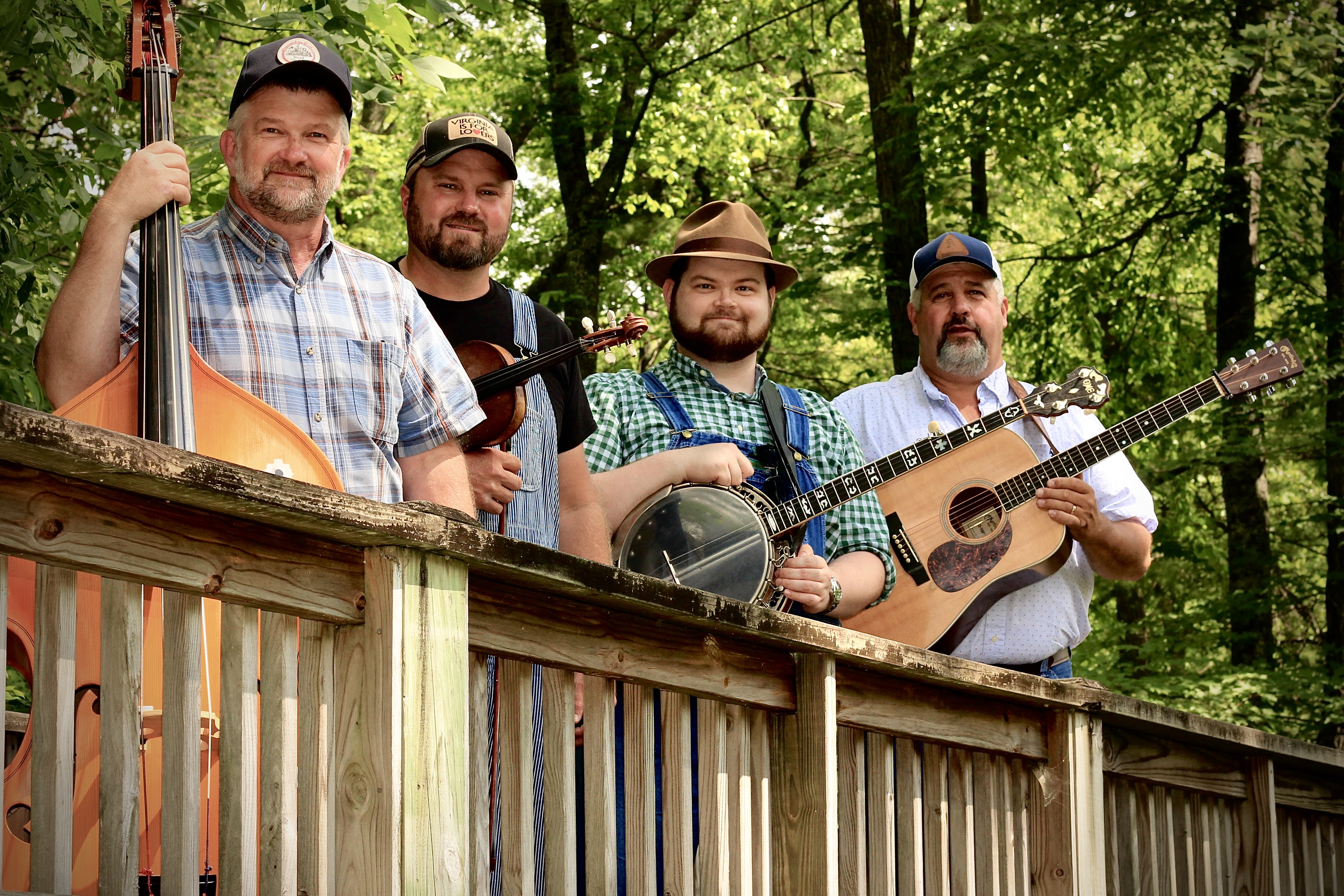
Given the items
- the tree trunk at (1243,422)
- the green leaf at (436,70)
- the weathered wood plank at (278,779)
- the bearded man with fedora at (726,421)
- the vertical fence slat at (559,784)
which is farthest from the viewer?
the tree trunk at (1243,422)

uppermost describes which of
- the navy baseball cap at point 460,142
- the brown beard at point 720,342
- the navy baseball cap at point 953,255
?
the navy baseball cap at point 953,255

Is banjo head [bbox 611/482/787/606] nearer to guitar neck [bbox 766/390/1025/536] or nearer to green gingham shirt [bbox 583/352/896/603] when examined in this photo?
guitar neck [bbox 766/390/1025/536]

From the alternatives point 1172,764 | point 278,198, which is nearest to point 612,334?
point 278,198

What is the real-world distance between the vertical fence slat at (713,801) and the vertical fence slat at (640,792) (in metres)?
0.13

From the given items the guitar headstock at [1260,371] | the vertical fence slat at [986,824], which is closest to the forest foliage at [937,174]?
the vertical fence slat at [986,824]

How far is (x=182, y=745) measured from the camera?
6.15ft

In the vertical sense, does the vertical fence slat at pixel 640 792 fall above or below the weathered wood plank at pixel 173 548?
below

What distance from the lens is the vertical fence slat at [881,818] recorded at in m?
3.32

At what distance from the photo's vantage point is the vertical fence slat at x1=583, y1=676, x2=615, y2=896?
2.50 metres

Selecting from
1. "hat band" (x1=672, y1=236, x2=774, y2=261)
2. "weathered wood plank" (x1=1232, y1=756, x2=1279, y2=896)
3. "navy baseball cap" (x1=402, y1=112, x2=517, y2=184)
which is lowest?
"weathered wood plank" (x1=1232, y1=756, x2=1279, y2=896)

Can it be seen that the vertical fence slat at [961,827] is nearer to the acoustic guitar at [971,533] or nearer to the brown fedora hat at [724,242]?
the acoustic guitar at [971,533]

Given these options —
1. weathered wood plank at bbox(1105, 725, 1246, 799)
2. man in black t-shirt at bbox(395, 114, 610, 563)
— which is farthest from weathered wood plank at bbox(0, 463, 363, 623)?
weathered wood plank at bbox(1105, 725, 1246, 799)

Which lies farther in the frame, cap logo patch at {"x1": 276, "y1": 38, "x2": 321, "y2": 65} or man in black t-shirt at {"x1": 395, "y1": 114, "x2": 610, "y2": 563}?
man in black t-shirt at {"x1": 395, "y1": 114, "x2": 610, "y2": 563}

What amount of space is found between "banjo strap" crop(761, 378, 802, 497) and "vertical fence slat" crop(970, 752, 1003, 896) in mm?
864
